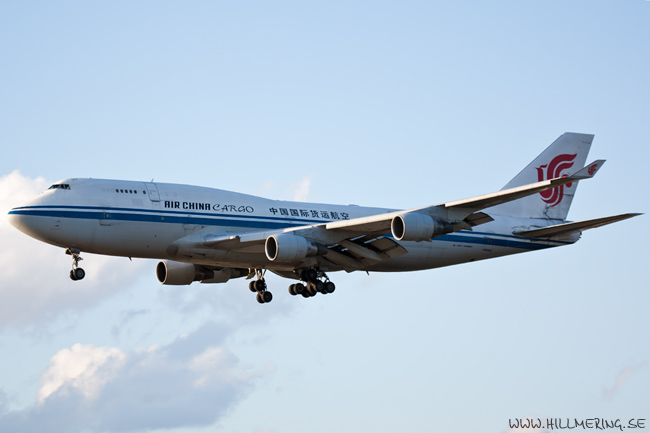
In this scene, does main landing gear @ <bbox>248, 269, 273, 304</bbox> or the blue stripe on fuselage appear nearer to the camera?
the blue stripe on fuselage

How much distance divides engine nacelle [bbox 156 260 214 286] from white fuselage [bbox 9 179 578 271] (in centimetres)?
409

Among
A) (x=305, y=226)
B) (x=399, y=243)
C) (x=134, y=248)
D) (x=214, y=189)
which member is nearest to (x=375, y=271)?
(x=399, y=243)

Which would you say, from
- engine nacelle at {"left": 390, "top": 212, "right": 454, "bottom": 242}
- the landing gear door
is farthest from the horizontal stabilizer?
the landing gear door

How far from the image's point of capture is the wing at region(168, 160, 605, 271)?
3897 cm

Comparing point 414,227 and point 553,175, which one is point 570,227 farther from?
point 414,227

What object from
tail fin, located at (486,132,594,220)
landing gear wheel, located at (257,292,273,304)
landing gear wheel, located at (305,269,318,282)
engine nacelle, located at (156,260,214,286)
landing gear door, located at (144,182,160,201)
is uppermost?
tail fin, located at (486,132,594,220)

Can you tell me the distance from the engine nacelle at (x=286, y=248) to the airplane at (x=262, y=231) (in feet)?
0.17

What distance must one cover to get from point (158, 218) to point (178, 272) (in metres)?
7.11

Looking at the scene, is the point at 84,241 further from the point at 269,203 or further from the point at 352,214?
the point at 352,214

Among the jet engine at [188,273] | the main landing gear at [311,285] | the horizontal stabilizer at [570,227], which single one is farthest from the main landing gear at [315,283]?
the horizontal stabilizer at [570,227]

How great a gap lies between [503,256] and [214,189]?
15480 millimetres

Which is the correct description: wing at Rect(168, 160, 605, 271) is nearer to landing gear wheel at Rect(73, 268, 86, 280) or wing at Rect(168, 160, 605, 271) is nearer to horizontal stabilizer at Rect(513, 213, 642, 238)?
horizontal stabilizer at Rect(513, 213, 642, 238)

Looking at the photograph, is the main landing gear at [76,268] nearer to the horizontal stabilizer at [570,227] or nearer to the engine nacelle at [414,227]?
the engine nacelle at [414,227]

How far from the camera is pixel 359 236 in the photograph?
43000 millimetres
